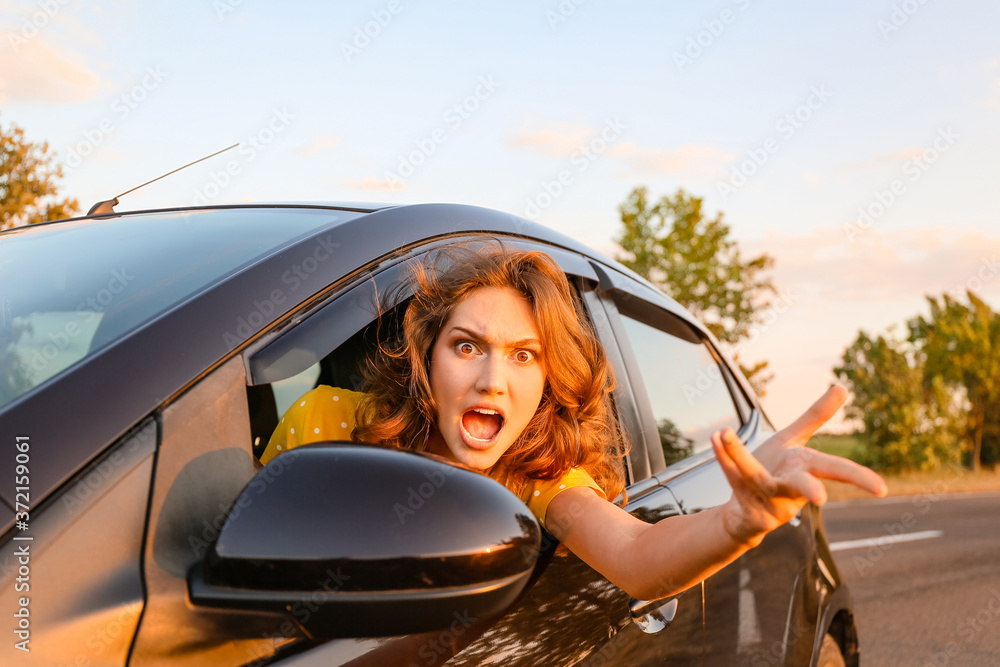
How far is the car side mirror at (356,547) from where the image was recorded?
39.4 inches

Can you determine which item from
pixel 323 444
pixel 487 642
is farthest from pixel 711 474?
pixel 323 444

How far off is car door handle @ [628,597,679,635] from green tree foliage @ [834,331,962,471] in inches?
1180

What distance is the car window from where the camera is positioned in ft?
8.31

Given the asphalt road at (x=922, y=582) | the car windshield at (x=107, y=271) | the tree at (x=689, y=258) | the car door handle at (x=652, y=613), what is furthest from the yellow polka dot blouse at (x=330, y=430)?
the tree at (x=689, y=258)

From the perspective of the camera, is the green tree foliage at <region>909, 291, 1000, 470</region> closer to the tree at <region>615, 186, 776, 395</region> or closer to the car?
the tree at <region>615, 186, 776, 395</region>

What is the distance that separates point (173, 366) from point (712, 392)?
222cm

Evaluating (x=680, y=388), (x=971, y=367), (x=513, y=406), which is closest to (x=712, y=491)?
(x=680, y=388)

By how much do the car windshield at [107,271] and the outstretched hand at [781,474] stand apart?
82cm

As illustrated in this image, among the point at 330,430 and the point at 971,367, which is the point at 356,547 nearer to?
the point at 330,430

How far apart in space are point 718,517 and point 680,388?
146 cm

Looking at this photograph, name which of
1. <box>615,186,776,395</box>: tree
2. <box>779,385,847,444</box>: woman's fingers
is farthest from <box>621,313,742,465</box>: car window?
<box>615,186,776,395</box>: tree

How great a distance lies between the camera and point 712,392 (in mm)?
3025

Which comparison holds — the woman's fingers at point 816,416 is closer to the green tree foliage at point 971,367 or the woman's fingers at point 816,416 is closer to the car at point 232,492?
the car at point 232,492

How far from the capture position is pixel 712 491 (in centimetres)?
243
